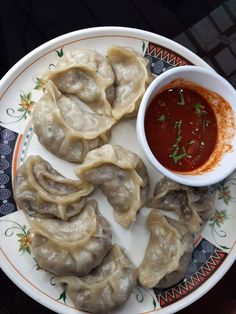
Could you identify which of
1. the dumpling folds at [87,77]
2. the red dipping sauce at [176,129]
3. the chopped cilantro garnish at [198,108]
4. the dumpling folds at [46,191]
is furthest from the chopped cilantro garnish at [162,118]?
the dumpling folds at [46,191]

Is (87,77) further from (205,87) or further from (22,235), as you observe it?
(22,235)

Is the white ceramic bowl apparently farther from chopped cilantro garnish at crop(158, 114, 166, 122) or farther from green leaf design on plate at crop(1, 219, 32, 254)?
green leaf design on plate at crop(1, 219, 32, 254)

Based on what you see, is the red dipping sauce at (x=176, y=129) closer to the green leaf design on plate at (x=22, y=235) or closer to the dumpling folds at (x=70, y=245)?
the dumpling folds at (x=70, y=245)

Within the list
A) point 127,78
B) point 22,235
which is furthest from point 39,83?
point 22,235

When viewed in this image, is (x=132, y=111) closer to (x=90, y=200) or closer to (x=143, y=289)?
(x=90, y=200)

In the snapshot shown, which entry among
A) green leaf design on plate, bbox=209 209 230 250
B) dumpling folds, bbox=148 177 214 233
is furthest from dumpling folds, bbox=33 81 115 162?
green leaf design on plate, bbox=209 209 230 250
